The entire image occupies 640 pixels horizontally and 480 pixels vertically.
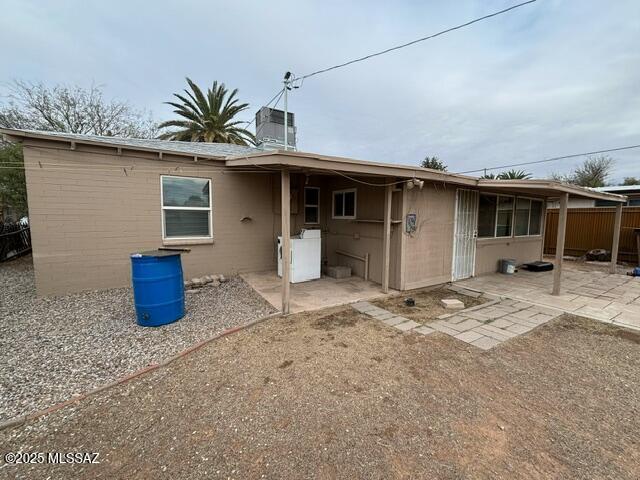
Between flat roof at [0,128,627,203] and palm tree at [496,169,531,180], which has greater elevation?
palm tree at [496,169,531,180]

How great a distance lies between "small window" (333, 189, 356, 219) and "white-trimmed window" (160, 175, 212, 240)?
3.00 metres

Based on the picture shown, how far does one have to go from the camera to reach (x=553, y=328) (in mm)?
3715

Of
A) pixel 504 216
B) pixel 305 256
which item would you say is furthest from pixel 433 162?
pixel 305 256

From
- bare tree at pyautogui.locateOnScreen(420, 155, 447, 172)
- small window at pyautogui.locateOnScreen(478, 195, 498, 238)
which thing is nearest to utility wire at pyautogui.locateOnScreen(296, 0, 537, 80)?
small window at pyautogui.locateOnScreen(478, 195, 498, 238)

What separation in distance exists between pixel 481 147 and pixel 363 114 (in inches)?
474

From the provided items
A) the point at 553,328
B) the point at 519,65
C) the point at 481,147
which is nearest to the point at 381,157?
the point at 481,147

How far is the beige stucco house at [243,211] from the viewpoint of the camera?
4.42 metres

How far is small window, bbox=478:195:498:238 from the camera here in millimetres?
6602

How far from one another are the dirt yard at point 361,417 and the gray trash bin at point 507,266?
13.6 feet

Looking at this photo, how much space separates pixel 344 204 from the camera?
6539 millimetres

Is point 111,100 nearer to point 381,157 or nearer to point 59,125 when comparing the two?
point 59,125

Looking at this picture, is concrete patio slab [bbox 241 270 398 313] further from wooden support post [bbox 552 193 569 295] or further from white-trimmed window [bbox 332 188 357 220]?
wooden support post [bbox 552 193 569 295]

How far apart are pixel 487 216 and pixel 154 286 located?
24.0 ft

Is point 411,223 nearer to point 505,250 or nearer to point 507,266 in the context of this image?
point 507,266
